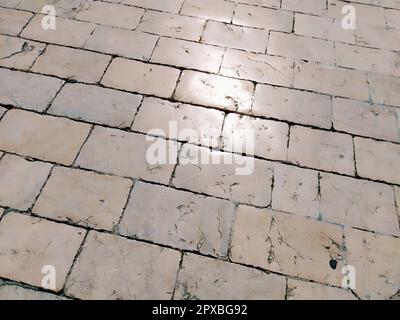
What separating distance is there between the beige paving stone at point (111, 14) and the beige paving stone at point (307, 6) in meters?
1.96

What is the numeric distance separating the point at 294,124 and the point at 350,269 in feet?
4.82

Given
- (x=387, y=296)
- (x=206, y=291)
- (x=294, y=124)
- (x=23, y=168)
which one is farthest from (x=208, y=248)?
(x=23, y=168)

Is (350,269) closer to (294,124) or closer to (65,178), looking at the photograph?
(294,124)

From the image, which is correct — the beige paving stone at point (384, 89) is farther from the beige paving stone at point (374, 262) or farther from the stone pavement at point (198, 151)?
the beige paving stone at point (374, 262)

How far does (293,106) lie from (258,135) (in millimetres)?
564

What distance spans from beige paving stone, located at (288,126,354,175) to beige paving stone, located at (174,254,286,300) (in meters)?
1.16

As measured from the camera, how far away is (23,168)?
3062mm

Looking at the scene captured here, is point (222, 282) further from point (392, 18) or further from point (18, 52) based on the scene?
point (392, 18)

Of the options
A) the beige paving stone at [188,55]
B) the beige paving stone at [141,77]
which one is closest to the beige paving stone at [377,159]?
the beige paving stone at [188,55]

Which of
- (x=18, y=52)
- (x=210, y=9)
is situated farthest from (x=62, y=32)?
(x=210, y=9)

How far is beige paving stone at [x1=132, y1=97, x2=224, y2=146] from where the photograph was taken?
335cm

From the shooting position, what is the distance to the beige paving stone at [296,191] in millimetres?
2932

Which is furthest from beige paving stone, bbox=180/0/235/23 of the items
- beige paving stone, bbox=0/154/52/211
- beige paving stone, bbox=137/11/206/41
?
beige paving stone, bbox=0/154/52/211

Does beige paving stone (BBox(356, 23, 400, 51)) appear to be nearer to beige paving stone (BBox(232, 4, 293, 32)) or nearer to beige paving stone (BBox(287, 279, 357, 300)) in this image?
beige paving stone (BBox(232, 4, 293, 32))
